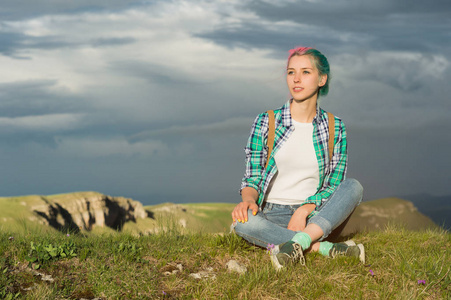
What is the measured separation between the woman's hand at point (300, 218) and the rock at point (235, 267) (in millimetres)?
1007

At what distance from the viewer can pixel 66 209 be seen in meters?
80.9

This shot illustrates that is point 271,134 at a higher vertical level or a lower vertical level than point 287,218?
higher

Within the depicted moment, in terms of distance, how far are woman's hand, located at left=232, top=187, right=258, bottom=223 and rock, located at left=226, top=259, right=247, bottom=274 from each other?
66cm

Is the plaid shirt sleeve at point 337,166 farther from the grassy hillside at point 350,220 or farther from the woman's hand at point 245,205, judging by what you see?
the grassy hillside at point 350,220

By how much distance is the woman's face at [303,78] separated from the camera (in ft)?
20.5

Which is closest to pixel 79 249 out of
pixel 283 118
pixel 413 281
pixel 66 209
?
pixel 283 118

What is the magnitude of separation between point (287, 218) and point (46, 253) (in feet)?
12.0

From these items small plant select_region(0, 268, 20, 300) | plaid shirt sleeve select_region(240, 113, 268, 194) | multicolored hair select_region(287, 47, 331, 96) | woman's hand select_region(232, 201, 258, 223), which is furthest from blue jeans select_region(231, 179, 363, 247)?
small plant select_region(0, 268, 20, 300)

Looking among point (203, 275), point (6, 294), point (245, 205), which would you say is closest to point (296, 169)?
point (245, 205)

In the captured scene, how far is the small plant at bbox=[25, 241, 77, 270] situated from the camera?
218 inches

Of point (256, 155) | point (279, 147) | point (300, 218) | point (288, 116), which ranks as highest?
point (288, 116)

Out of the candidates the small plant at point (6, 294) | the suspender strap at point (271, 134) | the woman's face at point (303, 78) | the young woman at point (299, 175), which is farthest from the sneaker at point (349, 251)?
the small plant at point (6, 294)

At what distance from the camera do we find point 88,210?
83.1 metres

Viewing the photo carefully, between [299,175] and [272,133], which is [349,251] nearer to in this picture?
[299,175]
